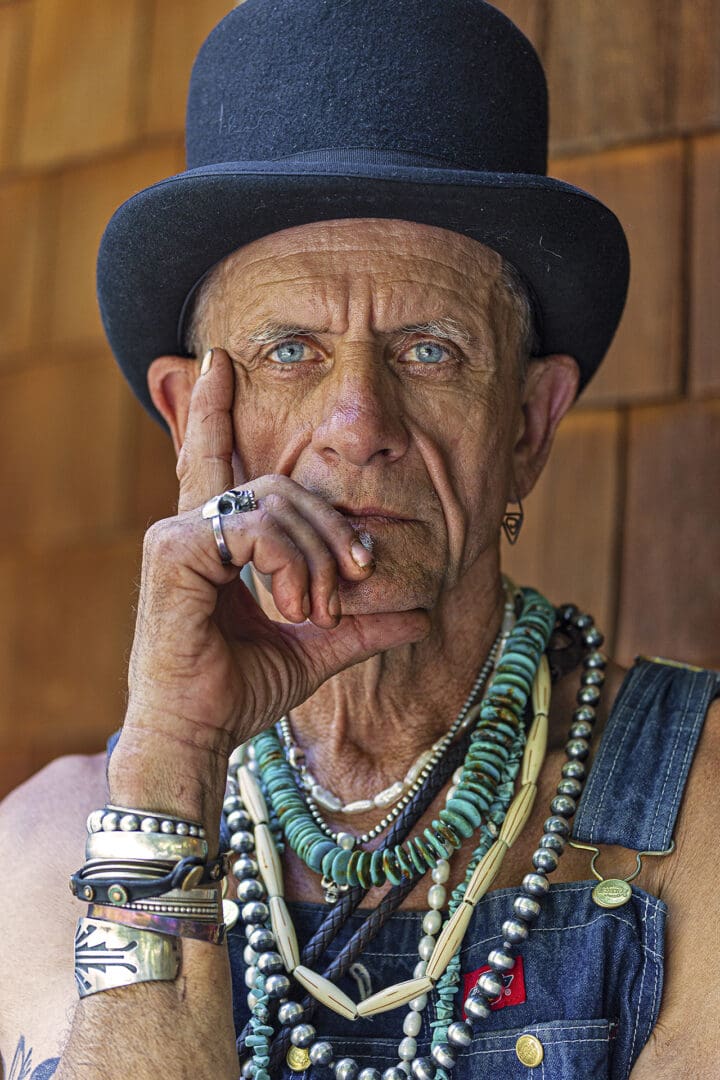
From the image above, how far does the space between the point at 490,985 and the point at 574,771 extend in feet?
1.27

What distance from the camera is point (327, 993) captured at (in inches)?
81.4

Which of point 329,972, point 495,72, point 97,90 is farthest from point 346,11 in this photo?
point 97,90

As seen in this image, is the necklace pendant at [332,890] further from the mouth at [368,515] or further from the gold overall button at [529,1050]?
the mouth at [368,515]

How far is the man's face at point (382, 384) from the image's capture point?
211cm

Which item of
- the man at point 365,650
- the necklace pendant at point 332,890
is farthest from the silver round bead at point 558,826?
the necklace pendant at point 332,890

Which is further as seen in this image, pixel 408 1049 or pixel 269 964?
pixel 269 964

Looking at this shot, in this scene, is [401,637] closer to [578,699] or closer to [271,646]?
[271,646]

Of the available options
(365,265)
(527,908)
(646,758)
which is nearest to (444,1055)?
(527,908)

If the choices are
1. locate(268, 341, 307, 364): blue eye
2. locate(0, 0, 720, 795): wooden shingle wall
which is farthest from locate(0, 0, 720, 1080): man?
locate(0, 0, 720, 795): wooden shingle wall

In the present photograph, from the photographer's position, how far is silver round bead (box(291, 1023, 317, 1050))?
2.04 m

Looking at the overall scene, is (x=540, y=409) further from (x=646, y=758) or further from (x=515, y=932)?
(x=515, y=932)

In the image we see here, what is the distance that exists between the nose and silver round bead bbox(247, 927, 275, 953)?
76cm

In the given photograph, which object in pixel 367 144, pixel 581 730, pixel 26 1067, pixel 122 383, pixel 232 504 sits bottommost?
pixel 26 1067

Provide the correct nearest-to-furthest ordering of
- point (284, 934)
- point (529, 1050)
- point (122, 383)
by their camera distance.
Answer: point (529, 1050) → point (284, 934) → point (122, 383)
